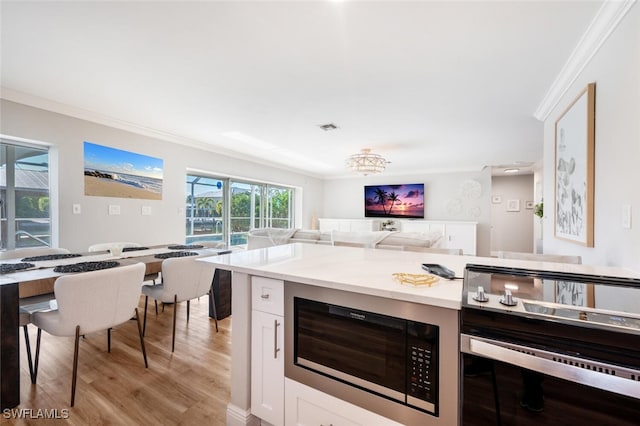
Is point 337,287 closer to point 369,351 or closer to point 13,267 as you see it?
point 369,351

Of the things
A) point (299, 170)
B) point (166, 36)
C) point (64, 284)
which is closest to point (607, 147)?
point (166, 36)

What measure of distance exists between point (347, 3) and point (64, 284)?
2276mm

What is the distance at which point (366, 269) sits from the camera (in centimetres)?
139

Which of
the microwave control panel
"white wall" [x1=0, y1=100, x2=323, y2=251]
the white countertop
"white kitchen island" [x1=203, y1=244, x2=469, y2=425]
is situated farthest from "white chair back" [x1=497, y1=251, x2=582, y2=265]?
"white wall" [x1=0, y1=100, x2=323, y2=251]

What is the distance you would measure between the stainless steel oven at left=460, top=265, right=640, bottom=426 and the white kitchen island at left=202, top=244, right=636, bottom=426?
0.06 meters

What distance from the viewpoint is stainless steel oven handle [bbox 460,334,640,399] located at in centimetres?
70

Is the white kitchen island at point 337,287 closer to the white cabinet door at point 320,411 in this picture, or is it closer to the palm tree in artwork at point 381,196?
the white cabinet door at point 320,411

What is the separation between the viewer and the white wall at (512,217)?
696cm

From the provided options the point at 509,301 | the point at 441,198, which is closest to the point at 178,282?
the point at 509,301

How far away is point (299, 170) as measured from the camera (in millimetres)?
7051

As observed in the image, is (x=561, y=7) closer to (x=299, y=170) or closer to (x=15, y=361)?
(x=15, y=361)

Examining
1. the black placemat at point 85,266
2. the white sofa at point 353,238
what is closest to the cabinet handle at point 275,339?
the black placemat at point 85,266

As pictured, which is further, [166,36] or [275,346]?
[166,36]

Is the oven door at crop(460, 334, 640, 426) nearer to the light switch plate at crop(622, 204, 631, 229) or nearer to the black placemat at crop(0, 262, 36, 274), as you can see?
the light switch plate at crop(622, 204, 631, 229)
